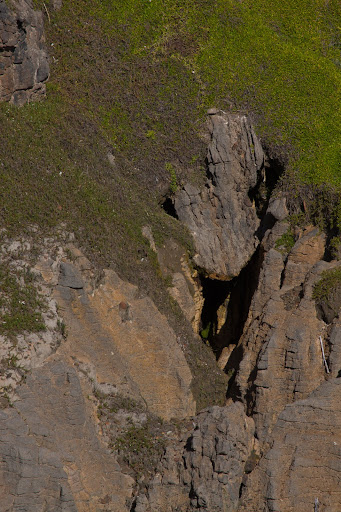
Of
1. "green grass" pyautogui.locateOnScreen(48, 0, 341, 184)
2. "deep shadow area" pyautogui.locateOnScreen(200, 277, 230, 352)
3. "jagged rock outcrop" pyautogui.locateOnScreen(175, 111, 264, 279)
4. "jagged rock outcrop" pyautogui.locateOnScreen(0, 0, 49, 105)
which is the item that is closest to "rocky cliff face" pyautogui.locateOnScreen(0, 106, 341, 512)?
"jagged rock outcrop" pyautogui.locateOnScreen(175, 111, 264, 279)

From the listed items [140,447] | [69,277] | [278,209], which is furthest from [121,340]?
[278,209]

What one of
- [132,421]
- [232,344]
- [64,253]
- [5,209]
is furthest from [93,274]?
[232,344]

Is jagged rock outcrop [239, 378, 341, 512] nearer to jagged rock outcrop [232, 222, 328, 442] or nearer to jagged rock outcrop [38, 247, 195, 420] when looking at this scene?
jagged rock outcrop [232, 222, 328, 442]

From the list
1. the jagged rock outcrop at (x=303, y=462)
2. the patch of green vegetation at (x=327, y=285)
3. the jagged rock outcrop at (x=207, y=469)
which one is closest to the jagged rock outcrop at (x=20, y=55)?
the patch of green vegetation at (x=327, y=285)

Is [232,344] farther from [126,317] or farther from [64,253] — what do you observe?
[64,253]

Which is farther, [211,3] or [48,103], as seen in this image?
[211,3]

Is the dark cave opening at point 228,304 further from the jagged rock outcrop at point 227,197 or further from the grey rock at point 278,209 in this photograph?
the grey rock at point 278,209

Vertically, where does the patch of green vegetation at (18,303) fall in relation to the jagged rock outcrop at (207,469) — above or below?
above

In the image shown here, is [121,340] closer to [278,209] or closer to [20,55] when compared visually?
[278,209]
